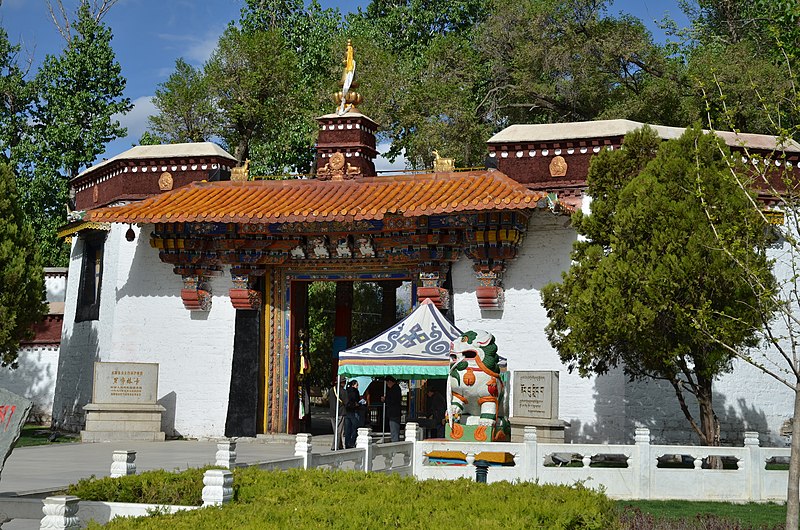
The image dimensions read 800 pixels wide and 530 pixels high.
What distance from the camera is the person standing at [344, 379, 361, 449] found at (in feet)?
54.5

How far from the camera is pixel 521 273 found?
17531mm

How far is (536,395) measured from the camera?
628 inches

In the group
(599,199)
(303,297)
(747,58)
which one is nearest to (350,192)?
(303,297)

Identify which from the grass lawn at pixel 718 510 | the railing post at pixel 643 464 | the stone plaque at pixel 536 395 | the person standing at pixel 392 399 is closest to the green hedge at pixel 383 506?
the grass lawn at pixel 718 510

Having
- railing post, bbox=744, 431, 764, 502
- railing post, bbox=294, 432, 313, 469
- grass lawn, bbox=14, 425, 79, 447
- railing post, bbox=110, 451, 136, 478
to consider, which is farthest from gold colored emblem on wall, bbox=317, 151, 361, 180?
railing post, bbox=110, 451, 136, 478

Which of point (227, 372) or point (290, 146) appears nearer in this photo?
point (227, 372)

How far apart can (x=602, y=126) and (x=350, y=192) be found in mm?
4850

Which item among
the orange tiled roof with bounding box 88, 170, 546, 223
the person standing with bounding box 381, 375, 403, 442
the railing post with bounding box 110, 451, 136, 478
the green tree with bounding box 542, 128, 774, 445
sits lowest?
the railing post with bounding box 110, 451, 136, 478

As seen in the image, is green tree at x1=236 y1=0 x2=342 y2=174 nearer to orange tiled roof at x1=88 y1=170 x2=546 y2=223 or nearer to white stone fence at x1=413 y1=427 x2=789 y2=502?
orange tiled roof at x1=88 y1=170 x2=546 y2=223

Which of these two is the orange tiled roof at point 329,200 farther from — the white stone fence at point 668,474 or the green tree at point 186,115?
the green tree at point 186,115

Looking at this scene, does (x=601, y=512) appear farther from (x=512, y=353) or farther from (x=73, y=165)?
(x=73, y=165)

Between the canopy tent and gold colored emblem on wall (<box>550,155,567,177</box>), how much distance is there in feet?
12.3

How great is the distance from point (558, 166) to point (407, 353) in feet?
16.0

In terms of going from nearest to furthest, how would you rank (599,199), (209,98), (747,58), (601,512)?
(601,512)
(599,199)
(747,58)
(209,98)
